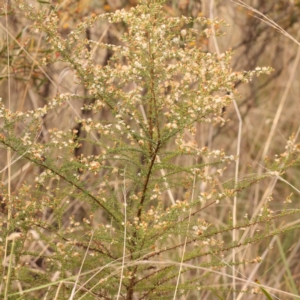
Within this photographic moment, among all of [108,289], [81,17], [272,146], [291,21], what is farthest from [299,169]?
[108,289]

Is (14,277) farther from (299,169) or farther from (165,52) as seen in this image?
(299,169)

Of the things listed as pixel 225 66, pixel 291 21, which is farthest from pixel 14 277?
pixel 291 21

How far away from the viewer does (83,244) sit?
4.94 feet

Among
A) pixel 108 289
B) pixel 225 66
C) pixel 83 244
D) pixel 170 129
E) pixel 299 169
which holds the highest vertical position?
pixel 225 66

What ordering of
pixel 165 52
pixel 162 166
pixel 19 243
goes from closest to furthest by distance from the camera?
pixel 165 52
pixel 162 166
pixel 19 243

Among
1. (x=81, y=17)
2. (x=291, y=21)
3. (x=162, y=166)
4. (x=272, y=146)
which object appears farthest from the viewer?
(x=272, y=146)

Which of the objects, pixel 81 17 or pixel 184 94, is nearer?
pixel 184 94

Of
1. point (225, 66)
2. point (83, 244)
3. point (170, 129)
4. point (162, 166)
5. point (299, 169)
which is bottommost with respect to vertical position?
point (299, 169)

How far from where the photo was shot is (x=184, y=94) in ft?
4.70

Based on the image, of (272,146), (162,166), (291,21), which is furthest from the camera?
(272,146)

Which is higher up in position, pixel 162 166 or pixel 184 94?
pixel 184 94

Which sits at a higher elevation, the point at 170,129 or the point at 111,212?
the point at 170,129

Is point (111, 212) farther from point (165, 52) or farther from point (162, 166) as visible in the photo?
point (165, 52)

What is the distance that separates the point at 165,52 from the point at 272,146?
2.37m
